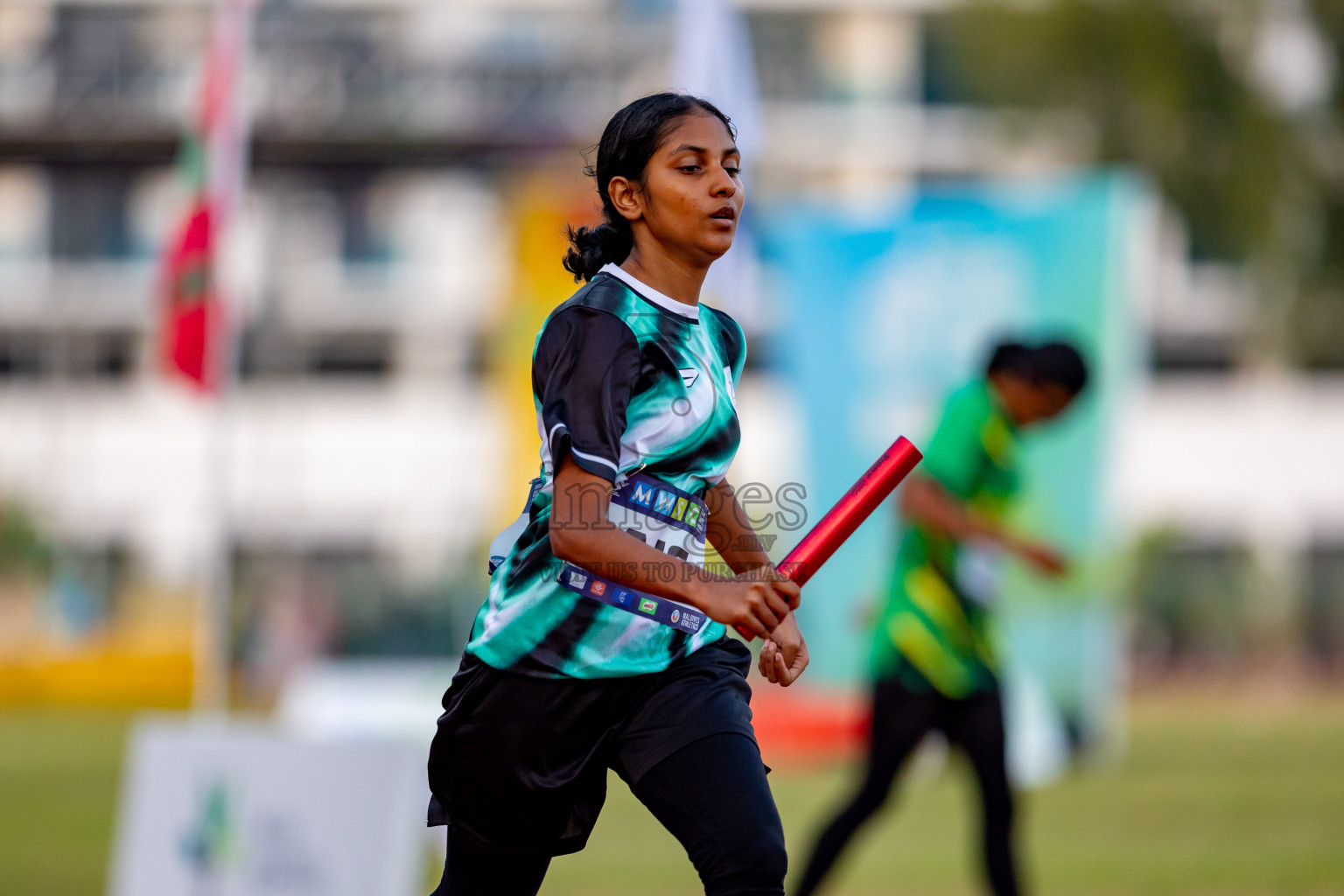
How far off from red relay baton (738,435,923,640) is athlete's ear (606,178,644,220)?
2.11 ft

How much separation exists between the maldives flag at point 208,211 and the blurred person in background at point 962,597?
145 inches

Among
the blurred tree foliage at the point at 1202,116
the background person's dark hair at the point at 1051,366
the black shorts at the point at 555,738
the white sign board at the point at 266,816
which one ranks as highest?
the blurred tree foliage at the point at 1202,116

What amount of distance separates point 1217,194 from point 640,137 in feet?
81.7

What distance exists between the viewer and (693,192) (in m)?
3.09

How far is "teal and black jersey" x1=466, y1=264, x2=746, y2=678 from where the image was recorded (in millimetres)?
2977

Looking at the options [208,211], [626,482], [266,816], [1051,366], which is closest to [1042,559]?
[1051,366]

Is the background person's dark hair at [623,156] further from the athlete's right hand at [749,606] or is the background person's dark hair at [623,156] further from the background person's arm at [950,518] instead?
the background person's arm at [950,518]

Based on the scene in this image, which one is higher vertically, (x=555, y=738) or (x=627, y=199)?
(x=627, y=199)

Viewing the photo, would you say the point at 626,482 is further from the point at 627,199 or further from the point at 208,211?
the point at 208,211

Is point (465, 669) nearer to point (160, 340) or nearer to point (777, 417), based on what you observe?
point (160, 340)

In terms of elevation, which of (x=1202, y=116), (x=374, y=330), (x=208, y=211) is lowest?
(x=208, y=211)

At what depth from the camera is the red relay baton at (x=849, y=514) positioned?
2.89m

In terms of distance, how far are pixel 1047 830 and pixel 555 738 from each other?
22.5 feet

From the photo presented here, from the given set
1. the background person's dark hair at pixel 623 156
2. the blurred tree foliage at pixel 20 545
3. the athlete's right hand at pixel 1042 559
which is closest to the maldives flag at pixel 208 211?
the athlete's right hand at pixel 1042 559
